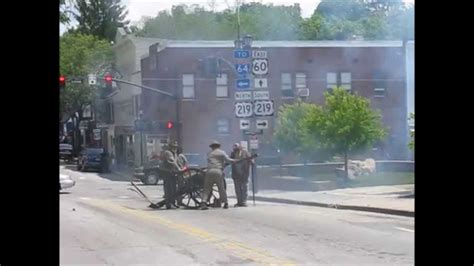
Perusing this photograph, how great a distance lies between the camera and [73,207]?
11.9 feet

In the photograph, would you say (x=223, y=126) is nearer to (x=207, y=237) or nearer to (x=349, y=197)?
(x=207, y=237)

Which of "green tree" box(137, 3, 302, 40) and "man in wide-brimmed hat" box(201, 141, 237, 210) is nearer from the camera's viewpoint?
"green tree" box(137, 3, 302, 40)

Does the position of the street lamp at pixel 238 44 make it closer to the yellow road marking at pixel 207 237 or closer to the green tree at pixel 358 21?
the green tree at pixel 358 21

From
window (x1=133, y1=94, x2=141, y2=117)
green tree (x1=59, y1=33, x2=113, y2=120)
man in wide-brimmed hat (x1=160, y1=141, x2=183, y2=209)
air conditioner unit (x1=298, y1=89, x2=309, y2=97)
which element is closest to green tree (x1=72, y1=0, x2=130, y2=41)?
green tree (x1=59, y1=33, x2=113, y2=120)

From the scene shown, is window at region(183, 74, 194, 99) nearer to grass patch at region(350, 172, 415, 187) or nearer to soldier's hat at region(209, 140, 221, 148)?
soldier's hat at region(209, 140, 221, 148)

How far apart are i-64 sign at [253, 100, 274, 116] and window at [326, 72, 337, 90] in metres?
0.31

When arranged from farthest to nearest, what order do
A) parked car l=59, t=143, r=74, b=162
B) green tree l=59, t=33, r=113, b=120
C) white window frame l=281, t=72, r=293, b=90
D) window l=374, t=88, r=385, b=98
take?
window l=374, t=88, r=385, b=98 < white window frame l=281, t=72, r=293, b=90 < green tree l=59, t=33, r=113, b=120 < parked car l=59, t=143, r=74, b=162

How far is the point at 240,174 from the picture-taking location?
4.14 m

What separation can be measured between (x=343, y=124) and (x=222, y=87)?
3.44 feet

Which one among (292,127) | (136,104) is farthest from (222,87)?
(292,127)

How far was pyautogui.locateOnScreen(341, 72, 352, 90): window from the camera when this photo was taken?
12.5 feet

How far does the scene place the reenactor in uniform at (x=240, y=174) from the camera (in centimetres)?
375
